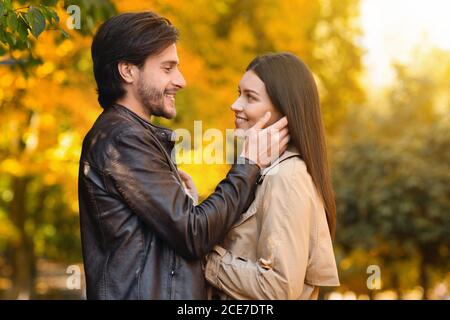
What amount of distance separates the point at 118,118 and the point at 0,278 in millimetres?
20606

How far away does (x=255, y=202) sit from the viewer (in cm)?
336

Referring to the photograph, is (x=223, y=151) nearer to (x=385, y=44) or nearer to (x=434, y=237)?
(x=434, y=237)

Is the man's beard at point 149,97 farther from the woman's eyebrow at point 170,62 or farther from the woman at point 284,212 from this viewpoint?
the woman at point 284,212

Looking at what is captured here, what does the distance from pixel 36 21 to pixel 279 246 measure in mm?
1742

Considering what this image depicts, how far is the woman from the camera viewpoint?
10.5 feet

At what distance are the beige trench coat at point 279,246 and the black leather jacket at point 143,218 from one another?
0.10m

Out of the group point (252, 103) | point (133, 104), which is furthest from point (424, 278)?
point (133, 104)

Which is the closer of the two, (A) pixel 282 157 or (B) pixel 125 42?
(B) pixel 125 42

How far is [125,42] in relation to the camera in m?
3.31

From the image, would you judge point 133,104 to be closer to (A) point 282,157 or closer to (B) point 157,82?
(B) point 157,82

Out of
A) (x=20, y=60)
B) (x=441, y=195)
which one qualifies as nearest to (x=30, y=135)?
(x=20, y=60)

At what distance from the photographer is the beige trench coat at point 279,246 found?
320 cm

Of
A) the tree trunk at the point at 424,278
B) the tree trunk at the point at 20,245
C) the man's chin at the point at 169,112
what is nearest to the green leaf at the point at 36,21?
the man's chin at the point at 169,112

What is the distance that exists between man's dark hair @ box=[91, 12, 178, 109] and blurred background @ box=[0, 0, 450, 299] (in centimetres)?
72
